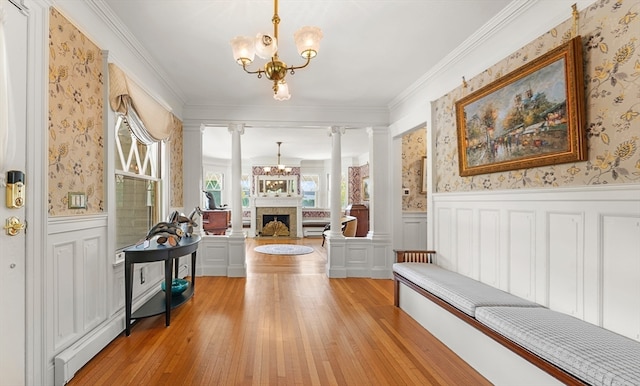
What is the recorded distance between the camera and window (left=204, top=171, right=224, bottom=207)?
984 cm

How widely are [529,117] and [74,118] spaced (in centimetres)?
328

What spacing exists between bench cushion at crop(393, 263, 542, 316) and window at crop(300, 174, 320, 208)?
721 cm

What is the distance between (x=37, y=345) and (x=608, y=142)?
3528mm

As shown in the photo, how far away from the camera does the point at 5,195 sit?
1.57m

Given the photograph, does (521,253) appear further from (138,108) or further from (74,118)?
(138,108)

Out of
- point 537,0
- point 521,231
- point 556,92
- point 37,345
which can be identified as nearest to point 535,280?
point 521,231

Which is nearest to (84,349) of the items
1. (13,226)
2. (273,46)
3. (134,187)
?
(13,226)

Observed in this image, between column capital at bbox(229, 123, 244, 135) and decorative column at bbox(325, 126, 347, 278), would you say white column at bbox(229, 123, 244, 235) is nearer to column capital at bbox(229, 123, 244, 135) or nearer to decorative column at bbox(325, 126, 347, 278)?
column capital at bbox(229, 123, 244, 135)

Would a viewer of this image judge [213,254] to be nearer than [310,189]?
Yes

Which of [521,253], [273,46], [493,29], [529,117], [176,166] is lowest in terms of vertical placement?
[521,253]

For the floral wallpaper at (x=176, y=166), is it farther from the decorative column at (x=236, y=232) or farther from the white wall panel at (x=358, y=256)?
the white wall panel at (x=358, y=256)

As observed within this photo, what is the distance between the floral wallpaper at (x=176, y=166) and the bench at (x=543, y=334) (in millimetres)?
3460

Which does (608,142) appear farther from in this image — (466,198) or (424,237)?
(424,237)

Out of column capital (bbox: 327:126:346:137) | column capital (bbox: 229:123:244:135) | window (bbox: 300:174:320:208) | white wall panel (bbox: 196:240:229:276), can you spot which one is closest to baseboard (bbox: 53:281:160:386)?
white wall panel (bbox: 196:240:229:276)
